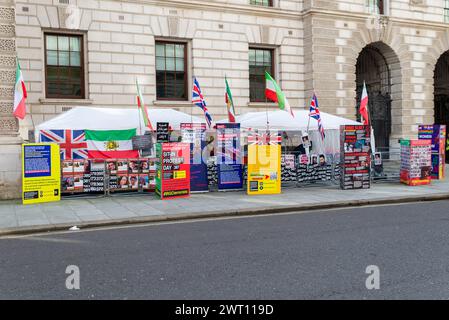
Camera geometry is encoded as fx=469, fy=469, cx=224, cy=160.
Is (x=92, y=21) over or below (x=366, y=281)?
over

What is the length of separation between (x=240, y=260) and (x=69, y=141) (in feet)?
33.3

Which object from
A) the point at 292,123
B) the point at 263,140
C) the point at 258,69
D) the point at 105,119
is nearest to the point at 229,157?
the point at 263,140

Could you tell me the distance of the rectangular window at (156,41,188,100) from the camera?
68.2 feet

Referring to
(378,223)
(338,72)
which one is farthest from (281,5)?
(378,223)

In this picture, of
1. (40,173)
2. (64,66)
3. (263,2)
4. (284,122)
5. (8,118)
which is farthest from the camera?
(263,2)

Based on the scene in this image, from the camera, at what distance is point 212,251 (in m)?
7.39

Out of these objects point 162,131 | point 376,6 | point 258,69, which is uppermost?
point 376,6

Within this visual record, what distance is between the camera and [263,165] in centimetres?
1471

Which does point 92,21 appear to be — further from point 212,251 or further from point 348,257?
point 348,257

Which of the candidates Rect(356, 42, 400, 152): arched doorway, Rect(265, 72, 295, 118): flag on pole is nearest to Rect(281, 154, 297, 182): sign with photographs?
Rect(265, 72, 295, 118): flag on pole

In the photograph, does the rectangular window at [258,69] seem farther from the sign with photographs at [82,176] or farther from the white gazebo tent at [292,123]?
the sign with photographs at [82,176]

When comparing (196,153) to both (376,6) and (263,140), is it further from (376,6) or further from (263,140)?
(376,6)

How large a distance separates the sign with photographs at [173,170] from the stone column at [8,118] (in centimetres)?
423

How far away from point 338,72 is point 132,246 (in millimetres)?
18034
